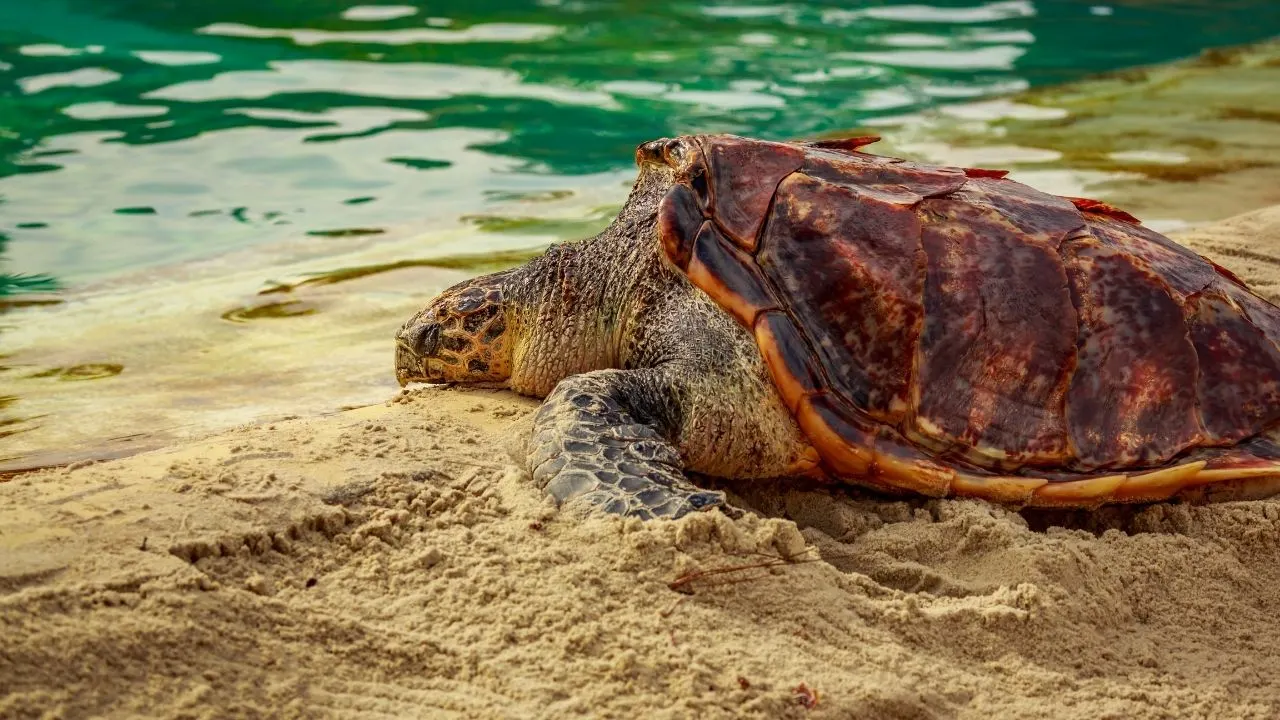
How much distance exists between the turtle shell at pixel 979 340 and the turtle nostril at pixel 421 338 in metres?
0.95

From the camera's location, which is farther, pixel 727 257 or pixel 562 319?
pixel 562 319

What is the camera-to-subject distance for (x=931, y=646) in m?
2.40

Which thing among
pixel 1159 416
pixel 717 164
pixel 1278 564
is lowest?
pixel 1278 564

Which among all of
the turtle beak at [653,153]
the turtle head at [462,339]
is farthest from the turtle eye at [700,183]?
the turtle head at [462,339]

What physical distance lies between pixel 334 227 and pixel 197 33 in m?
5.34

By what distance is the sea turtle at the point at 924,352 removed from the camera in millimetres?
3086

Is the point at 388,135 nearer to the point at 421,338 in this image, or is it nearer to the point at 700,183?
the point at 421,338

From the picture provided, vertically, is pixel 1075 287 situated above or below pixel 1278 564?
above

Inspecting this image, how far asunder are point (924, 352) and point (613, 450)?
89cm

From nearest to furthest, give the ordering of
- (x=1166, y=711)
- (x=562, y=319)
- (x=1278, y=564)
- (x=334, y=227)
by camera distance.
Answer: (x=1166, y=711) < (x=1278, y=564) < (x=562, y=319) < (x=334, y=227)

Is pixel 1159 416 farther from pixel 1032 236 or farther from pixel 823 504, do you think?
pixel 823 504

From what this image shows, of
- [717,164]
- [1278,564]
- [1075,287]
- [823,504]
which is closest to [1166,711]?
[1278,564]

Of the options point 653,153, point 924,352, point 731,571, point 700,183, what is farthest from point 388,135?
point 731,571

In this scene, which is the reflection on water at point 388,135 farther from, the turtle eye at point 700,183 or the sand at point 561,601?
the turtle eye at point 700,183
